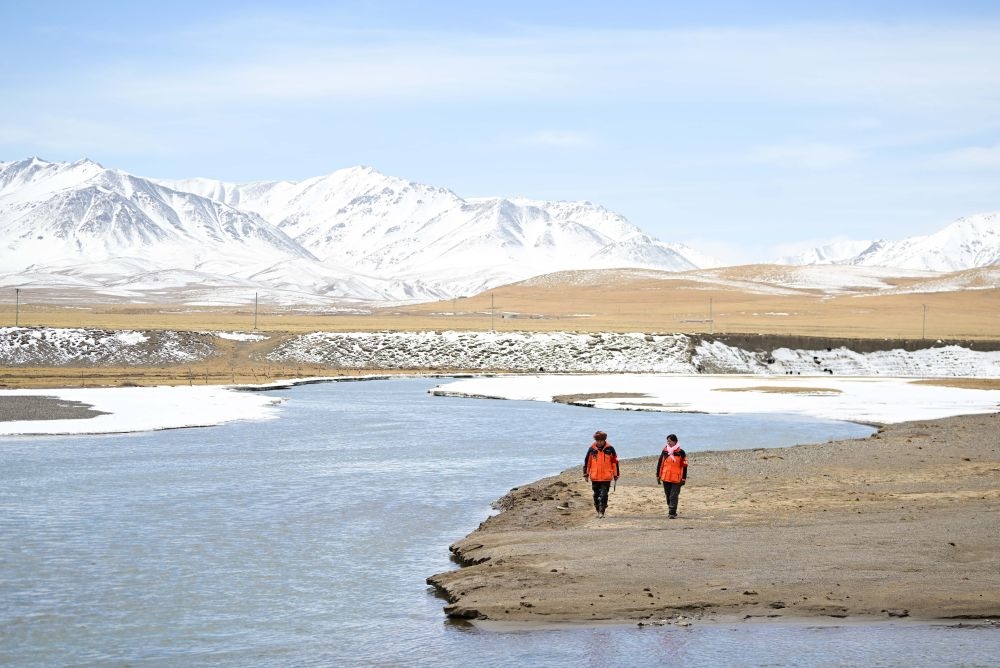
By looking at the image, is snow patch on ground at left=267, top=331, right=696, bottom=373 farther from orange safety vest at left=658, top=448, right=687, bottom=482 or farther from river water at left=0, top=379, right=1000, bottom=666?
orange safety vest at left=658, top=448, right=687, bottom=482

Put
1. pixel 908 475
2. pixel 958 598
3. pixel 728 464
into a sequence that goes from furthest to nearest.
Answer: pixel 728 464
pixel 908 475
pixel 958 598

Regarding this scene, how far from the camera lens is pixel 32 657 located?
1666 cm

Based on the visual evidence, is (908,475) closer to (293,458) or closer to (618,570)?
(618,570)

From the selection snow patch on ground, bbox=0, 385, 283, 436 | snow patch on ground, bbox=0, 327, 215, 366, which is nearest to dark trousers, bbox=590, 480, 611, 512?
snow patch on ground, bbox=0, 385, 283, 436

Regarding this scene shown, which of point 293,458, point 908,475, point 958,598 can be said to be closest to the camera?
point 958,598

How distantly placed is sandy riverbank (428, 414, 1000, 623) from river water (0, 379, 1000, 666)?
0.69 metres

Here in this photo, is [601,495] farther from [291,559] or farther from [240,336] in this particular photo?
[240,336]

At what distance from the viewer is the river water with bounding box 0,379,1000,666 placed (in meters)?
16.7

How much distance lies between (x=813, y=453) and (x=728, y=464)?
354 cm

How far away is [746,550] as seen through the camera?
21422mm

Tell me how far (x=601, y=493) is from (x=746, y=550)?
4.70 metres

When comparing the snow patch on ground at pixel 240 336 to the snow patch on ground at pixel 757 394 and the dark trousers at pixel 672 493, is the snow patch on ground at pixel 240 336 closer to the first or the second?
the snow patch on ground at pixel 757 394

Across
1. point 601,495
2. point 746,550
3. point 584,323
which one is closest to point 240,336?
point 584,323

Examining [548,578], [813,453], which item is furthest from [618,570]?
[813,453]
